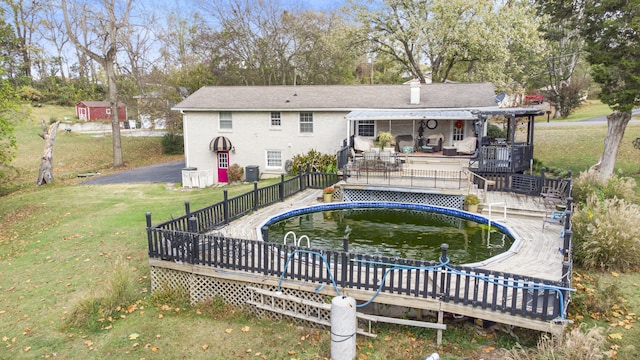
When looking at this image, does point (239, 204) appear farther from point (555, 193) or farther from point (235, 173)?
point (235, 173)

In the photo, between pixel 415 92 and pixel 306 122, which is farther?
pixel 306 122

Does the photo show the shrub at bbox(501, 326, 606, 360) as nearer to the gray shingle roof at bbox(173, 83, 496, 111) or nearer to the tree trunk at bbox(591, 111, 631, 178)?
the tree trunk at bbox(591, 111, 631, 178)

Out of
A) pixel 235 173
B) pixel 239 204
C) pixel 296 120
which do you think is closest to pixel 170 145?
pixel 235 173

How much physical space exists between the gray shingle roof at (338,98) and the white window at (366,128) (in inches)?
32.4

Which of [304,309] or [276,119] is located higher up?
[276,119]

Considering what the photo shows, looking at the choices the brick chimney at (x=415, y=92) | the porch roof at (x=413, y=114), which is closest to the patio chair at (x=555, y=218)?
the porch roof at (x=413, y=114)

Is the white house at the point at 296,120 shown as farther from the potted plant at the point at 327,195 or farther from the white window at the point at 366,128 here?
the potted plant at the point at 327,195

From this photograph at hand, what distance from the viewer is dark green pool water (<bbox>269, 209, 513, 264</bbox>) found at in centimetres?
1103

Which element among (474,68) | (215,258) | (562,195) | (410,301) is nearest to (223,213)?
(215,258)

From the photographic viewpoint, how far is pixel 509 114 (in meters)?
16.1

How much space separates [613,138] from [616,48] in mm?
3828

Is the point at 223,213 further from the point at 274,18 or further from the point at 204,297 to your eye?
the point at 274,18

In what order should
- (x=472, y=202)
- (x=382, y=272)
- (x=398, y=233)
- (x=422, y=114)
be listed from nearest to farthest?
(x=382, y=272), (x=398, y=233), (x=472, y=202), (x=422, y=114)

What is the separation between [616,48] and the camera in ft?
50.9
